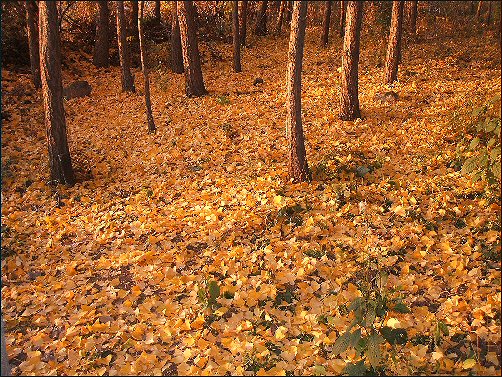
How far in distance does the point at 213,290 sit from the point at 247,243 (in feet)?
4.71

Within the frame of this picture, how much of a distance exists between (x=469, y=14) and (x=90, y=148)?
27.9 m

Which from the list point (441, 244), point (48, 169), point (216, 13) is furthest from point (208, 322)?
point (216, 13)

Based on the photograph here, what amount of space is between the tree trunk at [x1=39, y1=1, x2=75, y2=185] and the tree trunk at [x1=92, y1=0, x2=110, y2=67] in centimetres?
921

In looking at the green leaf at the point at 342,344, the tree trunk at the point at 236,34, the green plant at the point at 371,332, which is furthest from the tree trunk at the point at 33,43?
the green leaf at the point at 342,344

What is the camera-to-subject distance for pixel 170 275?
6.12 metres

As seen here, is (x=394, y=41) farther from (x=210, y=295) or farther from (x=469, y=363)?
(x=469, y=363)

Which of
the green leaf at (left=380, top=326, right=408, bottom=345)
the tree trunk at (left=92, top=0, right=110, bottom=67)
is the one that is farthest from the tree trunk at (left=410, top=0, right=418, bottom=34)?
the green leaf at (left=380, top=326, right=408, bottom=345)

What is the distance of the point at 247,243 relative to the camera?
6.74m

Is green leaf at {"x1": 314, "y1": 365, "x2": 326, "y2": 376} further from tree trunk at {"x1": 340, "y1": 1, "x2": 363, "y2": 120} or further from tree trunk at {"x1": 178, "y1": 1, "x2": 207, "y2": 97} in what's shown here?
tree trunk at {"x1": 178, "y1": 1, "x2": 207, "y2": 97}

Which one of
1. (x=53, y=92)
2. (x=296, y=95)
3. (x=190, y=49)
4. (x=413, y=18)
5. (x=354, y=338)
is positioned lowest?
(x=354, y=338)

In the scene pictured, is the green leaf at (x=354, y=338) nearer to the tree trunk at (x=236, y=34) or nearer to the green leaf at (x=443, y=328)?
the green leaf at (x=443, y=328)

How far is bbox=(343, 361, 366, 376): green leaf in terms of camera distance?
4127mm

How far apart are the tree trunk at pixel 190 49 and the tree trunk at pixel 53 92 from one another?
4.80 meters

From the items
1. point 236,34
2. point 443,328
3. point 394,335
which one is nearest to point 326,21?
point 236,34
